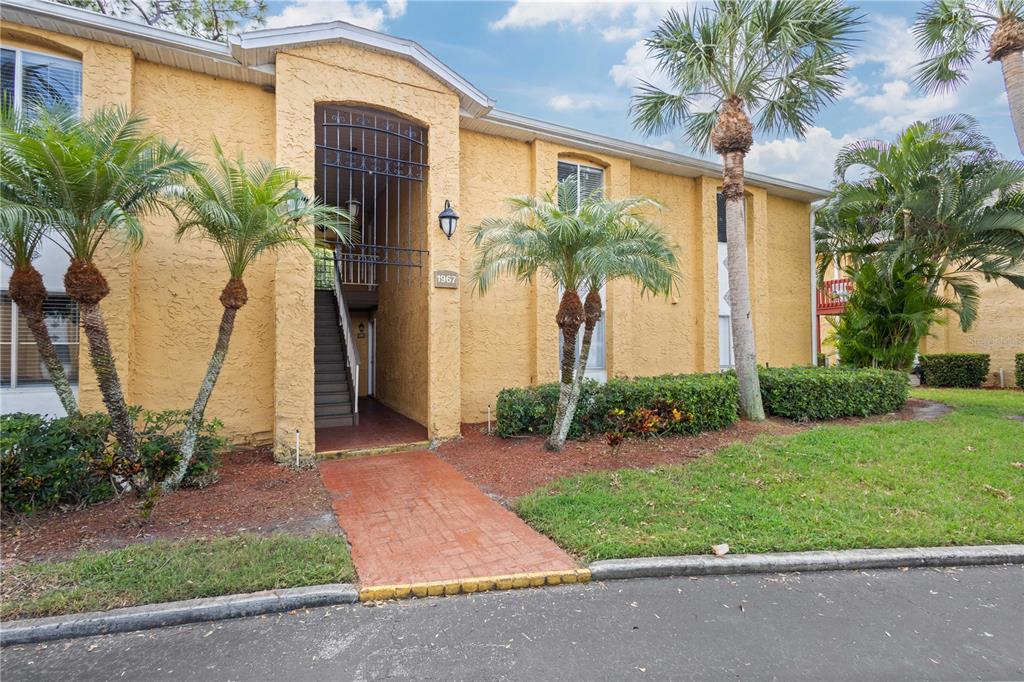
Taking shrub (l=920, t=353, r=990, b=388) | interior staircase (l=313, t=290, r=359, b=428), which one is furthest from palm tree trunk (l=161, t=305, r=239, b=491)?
shrub (l=920, t=353, r=990, b=388)

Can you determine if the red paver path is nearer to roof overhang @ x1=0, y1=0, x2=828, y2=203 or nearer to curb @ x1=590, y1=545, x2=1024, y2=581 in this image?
curb @ x1=590, y1=545, x2=1024, y2=581

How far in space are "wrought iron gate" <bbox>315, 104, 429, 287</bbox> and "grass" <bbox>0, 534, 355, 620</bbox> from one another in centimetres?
441

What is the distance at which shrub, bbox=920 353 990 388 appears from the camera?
52.7ft

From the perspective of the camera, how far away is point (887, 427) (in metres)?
8.70

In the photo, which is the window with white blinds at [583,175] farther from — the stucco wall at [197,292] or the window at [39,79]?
the window at [39,79]

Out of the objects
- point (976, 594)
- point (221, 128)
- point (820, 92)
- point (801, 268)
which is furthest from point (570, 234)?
point (801, 268)

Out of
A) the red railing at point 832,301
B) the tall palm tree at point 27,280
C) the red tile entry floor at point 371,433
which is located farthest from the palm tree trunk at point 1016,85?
the tall palm tree at point 27,280

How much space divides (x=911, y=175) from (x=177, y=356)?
1536cm

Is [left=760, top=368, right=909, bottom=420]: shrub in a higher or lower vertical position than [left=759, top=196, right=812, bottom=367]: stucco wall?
lower

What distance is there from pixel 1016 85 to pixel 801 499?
9704 millimetres

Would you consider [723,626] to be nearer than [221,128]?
Yes

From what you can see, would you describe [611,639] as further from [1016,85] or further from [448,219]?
[1016,85]

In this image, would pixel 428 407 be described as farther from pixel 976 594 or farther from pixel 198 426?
pixel 976 594

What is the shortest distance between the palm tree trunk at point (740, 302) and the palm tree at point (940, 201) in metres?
4.42
